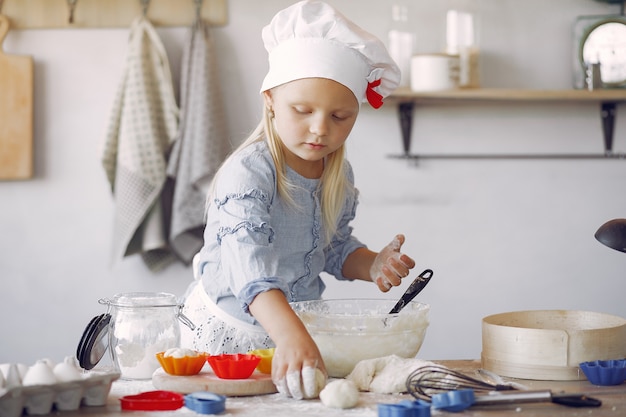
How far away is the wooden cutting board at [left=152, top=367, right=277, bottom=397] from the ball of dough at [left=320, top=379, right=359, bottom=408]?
0.32 feet

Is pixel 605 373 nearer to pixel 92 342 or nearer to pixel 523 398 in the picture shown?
pixel 523 398

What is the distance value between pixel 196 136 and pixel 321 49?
117 centimetres

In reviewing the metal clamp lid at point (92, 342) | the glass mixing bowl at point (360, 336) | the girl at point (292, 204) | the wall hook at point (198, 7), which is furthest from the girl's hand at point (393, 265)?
the wall hook at point (198, 7)

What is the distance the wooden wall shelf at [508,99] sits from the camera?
2.45 m

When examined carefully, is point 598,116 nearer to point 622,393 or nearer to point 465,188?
point 465,188

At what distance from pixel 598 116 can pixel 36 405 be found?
6.92ft

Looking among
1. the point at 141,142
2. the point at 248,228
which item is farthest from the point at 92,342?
the point at 141,142

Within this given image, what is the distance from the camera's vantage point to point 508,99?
2586 mm

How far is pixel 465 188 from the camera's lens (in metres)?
2.62

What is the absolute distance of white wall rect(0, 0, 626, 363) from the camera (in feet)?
8.38

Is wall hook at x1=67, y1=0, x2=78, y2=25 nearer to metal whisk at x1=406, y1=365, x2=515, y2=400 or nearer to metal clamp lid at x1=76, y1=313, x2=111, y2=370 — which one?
metal clamp lid at x1=76, y1=313, x2=111, y2=370

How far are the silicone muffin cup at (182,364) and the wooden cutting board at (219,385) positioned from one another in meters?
0.02

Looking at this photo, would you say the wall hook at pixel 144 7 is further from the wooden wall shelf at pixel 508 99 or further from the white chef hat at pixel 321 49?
the white chef hat at pixel 321 49

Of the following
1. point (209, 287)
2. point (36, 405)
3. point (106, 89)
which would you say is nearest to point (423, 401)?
point (36, 405)
